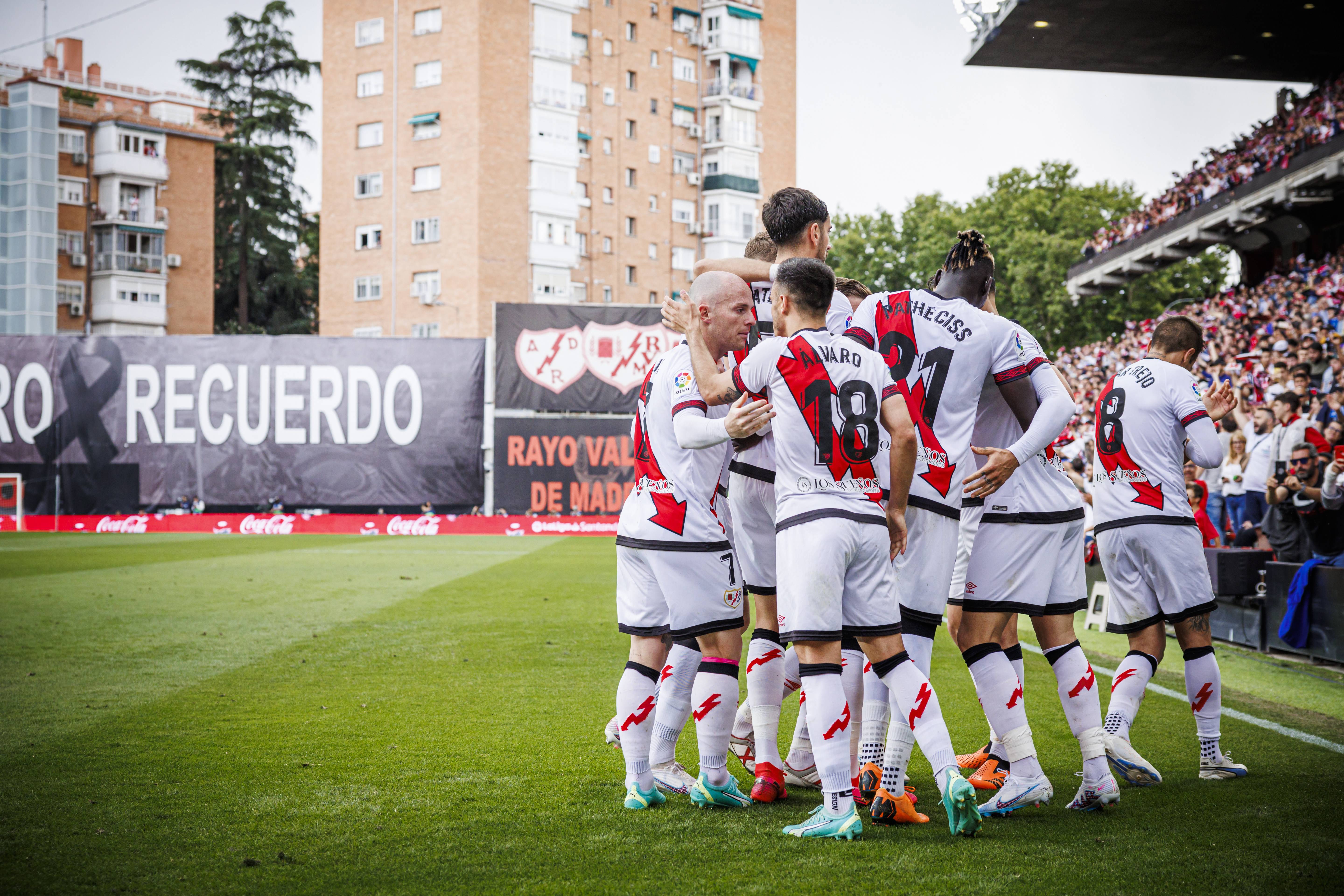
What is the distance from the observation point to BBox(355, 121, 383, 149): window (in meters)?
53.4

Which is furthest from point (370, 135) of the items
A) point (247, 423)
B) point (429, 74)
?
point (247, 423)

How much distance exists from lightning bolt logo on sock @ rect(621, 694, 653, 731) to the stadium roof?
23703 millimetres

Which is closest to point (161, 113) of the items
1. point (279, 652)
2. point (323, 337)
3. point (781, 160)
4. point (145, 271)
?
point (145, 271)

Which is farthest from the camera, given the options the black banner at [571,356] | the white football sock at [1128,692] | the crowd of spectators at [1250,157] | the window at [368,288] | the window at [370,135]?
the window at [368,288]

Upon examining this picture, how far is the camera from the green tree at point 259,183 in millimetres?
58250

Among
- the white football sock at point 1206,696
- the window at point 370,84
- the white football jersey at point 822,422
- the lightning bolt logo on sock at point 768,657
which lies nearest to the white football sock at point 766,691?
the lightning bolt logo on sock at point 768,657

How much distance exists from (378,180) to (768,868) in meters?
54.0

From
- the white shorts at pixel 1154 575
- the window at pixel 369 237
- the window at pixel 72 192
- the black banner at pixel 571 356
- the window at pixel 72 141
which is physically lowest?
the white shorts at pixel 1154 575

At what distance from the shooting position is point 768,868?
3.86 m

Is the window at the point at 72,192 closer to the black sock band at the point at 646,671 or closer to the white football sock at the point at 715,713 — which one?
the black sock band at the point at 646,671

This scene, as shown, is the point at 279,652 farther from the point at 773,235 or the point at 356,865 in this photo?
the point at 773,235

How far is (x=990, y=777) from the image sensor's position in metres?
5.16

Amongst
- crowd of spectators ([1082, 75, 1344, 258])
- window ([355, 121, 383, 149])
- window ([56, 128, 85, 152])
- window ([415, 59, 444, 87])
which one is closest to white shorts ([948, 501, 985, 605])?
crowd of spectators ([1082, 75, 1344, 258])

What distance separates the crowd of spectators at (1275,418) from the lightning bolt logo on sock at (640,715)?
2328 mm
